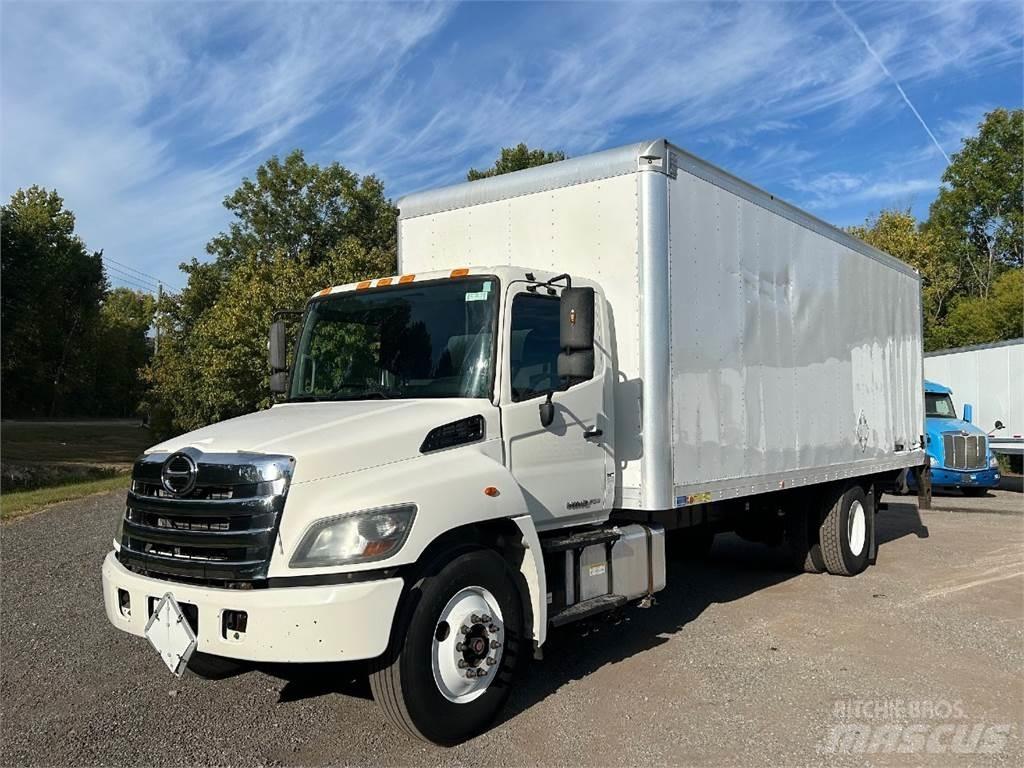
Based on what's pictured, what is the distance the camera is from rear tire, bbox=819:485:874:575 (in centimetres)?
841

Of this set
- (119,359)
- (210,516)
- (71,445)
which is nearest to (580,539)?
(210,516)

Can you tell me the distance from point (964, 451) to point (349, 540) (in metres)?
15.9

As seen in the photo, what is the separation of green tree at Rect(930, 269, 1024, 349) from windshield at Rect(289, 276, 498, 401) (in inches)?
1208

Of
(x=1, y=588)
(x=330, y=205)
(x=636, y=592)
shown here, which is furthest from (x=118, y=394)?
(x=636, y=592)

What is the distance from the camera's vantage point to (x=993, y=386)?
1794 centimetres

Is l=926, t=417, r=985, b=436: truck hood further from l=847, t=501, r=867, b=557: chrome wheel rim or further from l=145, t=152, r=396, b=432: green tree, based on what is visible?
l=145, t=152, r=396, b=432: green tree

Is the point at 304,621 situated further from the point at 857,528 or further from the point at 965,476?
the point at 965,476

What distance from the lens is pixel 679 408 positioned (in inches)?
224

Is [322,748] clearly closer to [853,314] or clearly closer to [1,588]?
[1,588]

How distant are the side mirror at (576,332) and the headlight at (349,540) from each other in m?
1.38

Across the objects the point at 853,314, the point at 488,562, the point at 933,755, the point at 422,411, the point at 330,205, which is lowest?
the point at 933,755

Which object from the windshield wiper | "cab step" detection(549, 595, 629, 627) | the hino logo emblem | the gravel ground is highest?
the windshield wiper

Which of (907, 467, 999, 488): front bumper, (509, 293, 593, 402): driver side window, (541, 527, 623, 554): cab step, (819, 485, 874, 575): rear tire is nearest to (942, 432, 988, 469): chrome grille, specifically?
(907, 467, 999, 488): front bumper

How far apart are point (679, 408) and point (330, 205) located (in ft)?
102
